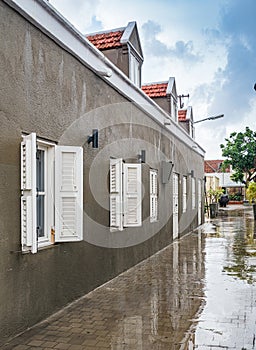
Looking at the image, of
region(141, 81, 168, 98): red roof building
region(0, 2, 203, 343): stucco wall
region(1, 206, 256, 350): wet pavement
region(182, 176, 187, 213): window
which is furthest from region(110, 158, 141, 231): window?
region(182, 176, 187, 213): window

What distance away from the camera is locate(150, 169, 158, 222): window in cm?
1205

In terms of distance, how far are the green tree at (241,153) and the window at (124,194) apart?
40.4 metres

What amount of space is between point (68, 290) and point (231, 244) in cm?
881

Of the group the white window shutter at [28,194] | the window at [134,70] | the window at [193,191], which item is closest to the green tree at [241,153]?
the window at [193,191]

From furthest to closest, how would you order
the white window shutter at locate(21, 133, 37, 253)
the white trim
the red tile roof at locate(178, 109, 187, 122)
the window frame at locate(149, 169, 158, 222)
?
the red tile roof at locate(178, 109, 187, 122) < the window frame at locate(149, 169, 158, 222) < the white trim < the white window shutter at locate(21, 133, 37, 253)

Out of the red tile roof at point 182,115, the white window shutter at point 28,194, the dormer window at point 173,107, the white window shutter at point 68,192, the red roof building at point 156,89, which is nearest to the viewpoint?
the white window shutter at point 28,194

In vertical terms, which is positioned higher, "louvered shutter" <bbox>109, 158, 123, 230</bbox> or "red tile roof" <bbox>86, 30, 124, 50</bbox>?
"red tile roof" <bbox>86, 30, 124, 50</bbox>

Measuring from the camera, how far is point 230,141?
4912 centimetres

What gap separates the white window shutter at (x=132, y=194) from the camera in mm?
9141

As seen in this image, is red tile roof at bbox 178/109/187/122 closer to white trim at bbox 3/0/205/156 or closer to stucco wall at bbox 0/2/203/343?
white trim at bbox 3/0/205/156

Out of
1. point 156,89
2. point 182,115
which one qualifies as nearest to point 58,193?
point 156,89

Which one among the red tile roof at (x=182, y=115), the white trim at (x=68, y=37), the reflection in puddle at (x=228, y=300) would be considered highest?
the red tile roof at (x=182, y=115)

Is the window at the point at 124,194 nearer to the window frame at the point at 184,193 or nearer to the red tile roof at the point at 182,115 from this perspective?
the window frame at the point at 184,193

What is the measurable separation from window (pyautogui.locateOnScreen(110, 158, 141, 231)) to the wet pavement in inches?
46.8
